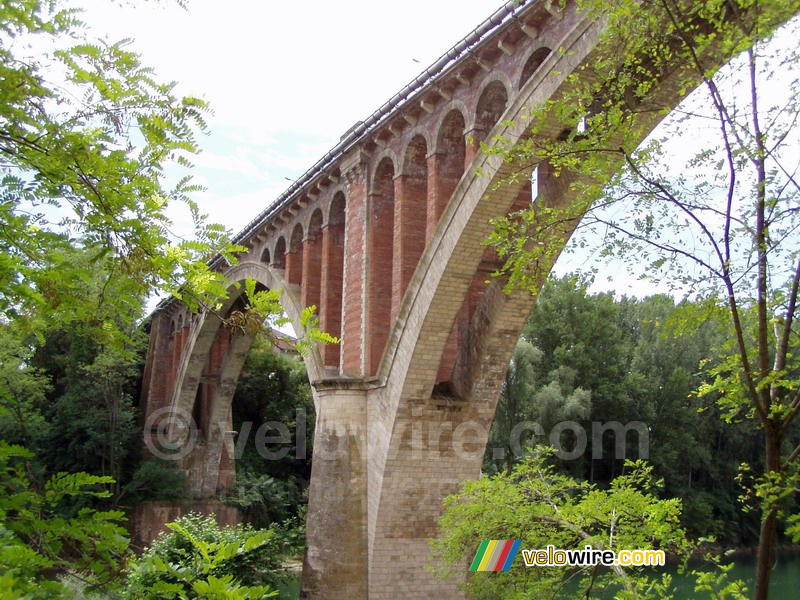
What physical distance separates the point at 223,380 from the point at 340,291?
15.3 m

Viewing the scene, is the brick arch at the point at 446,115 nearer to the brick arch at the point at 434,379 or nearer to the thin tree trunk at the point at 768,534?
the brick arch at the point at 434,379

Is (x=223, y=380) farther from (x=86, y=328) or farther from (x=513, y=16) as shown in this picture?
(x=86, y=328)

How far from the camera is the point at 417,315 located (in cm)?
1362

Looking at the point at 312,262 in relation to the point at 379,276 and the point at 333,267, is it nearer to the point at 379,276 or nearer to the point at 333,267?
the point at 333,267

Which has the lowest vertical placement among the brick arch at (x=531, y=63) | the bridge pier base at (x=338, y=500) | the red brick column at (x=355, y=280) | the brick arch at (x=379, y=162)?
the bridge pier base at (x=338, y=500)

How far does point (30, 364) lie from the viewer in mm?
31844

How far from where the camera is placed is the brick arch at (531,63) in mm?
11703

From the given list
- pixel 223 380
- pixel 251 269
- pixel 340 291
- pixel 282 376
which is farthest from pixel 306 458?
pixel 340 291

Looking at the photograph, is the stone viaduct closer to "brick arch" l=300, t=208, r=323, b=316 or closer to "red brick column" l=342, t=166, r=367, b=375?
"red brick column" l=342, t=166, r=367, b=375
